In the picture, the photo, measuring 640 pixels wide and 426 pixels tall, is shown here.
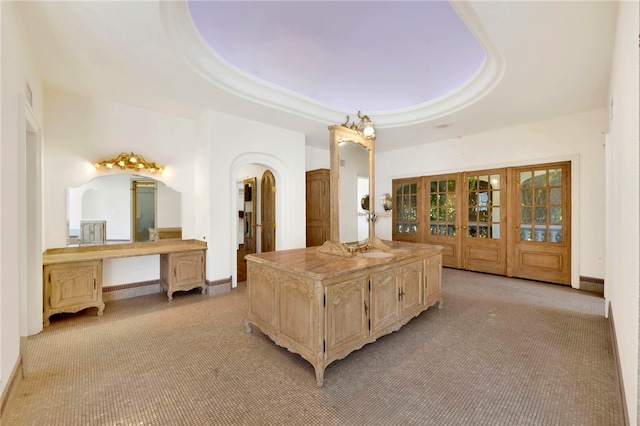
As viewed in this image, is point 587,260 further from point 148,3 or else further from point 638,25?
point 148,3

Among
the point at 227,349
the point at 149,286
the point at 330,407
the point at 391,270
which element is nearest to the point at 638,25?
the point at 391,270

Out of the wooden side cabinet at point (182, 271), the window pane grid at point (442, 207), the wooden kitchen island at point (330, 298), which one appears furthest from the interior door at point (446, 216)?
the wooden side cabinet at point (182, 271)

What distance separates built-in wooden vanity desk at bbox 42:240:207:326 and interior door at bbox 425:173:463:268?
190 inches

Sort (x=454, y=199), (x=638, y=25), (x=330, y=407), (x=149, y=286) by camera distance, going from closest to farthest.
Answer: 1. (x=638, y=25)
2. (x=330, y=407)
3. (x=149, y=286)
4. (x=454, y=199)

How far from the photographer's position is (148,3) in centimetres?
211

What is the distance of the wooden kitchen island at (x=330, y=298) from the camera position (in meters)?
2.03

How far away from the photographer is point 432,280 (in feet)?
10.8

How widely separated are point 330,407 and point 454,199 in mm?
5206

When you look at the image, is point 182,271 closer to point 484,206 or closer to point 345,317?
point 345,317

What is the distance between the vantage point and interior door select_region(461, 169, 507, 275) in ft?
17.1

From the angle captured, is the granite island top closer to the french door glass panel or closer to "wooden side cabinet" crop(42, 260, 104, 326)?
"wooden side cabinet" crop(42, 260, 104, 326)

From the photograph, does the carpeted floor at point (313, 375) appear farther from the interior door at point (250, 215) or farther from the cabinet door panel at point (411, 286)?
the interior door at point (250, 215)

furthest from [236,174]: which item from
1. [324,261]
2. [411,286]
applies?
[411,286]

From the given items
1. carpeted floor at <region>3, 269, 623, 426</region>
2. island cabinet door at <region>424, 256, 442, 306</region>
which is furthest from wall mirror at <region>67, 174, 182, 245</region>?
island cabinet door at <region>424, 256, 442, 306</region>
